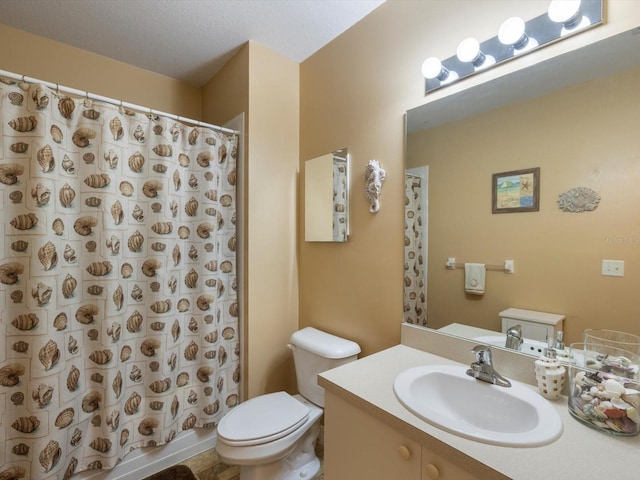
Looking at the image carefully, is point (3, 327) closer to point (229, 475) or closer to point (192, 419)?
point (192, 419)

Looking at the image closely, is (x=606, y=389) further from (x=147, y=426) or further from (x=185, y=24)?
(x=185, y=24)

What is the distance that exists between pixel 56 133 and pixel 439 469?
1.94 m

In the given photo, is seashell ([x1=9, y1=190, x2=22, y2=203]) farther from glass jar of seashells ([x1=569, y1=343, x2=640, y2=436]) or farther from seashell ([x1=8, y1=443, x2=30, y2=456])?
glass jar of seashells ([x1=569, y1=343, x2=640, y2=436])

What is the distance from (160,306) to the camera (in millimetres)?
1603

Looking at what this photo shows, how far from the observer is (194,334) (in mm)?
1736

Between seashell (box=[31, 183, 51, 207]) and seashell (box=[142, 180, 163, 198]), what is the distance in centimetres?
39

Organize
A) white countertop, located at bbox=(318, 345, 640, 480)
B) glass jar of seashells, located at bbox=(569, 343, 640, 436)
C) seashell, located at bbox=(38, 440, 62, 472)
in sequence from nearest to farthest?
white countertop, located at bbox=(318, 345, 640, 480), glass jar of seashells, located at bbox=(569, 343, 640, 436), seashell, located at bbox=(38, 440, 62, 472)

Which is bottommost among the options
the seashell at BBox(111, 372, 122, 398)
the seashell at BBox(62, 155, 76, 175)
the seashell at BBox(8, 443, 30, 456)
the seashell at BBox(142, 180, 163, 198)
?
the seashell at BBox(8, 443, 30, 456)

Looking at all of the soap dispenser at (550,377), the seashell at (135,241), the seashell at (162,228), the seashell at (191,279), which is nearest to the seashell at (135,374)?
the seashell at (191,279)

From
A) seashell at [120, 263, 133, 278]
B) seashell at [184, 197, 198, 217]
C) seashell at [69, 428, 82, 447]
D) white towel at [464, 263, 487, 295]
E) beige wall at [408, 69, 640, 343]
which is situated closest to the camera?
beige wall at [408, 69, 640, 343]

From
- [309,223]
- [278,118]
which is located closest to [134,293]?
[309,223]

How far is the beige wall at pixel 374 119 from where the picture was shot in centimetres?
125

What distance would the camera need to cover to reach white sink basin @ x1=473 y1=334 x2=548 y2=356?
102cm

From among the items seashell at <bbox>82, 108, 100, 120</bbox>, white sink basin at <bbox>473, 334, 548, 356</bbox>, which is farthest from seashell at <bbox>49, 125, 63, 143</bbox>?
white sink basin at <bbox>473, 334, 548, 356</bbox>
